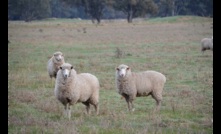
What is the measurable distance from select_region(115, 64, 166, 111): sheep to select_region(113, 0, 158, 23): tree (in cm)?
7272

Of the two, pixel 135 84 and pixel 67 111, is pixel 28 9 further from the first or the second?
pixel 67 111

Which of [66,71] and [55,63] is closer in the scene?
[66,71]

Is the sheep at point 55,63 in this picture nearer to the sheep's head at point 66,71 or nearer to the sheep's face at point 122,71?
the sheep's face at point 122,71

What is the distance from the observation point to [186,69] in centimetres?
1836

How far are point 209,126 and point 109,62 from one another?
12.6 metres

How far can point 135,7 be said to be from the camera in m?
85.2

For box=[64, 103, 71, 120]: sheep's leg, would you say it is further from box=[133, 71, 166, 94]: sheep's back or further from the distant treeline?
the distant treeline

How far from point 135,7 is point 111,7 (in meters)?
5.37

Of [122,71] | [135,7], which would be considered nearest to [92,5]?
[135,7]

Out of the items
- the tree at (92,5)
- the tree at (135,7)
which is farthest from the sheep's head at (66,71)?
the tree at (92,5)

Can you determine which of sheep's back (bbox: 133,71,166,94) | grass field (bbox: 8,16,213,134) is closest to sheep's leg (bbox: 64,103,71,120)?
grass field (bbox: 8,16,213,134)

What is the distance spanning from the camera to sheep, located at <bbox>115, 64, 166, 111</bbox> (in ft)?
35.2

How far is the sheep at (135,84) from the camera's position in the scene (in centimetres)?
1074

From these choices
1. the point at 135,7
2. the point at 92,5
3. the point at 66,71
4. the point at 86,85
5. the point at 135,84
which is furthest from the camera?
the point at 135,7
